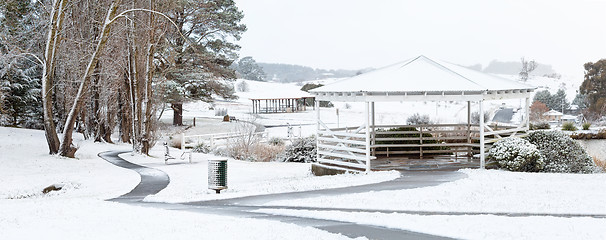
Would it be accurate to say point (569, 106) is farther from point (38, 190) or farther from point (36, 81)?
point (38, 190)

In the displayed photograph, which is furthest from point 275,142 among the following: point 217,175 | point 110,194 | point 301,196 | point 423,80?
point 301,196

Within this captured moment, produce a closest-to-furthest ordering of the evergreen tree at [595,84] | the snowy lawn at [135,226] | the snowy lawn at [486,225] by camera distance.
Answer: the snowy lawn at [486,225] → the snowy lawn at [135,226] → the evergreen tree at [595,84]

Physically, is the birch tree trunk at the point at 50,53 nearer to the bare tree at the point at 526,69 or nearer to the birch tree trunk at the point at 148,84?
the birch tree trunk at the point at 148,84

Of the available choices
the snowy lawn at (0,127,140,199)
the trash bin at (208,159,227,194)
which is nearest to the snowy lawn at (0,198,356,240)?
the trash bin at (208,159,227,194)

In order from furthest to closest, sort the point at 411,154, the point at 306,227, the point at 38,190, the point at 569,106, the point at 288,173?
the point at 569,106, the point at 288,173, the point at 411,154, the point at 38,190, the point at 306,227

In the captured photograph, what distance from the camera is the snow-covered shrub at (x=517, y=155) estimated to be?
16.0 metres

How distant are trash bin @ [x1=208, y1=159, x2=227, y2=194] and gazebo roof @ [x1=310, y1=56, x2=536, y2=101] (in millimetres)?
4777

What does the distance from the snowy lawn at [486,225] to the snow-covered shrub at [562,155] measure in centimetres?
748

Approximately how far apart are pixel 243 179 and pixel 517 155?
29.1 feet

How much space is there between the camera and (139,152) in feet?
91.6

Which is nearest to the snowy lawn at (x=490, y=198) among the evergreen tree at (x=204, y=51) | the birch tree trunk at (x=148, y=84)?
the birch tree trunk at (x=148, y=84)

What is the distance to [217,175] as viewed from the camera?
13.9 meters

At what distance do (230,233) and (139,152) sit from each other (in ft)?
68.1

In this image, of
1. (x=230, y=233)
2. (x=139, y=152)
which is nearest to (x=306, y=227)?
(x=230, y=233)
